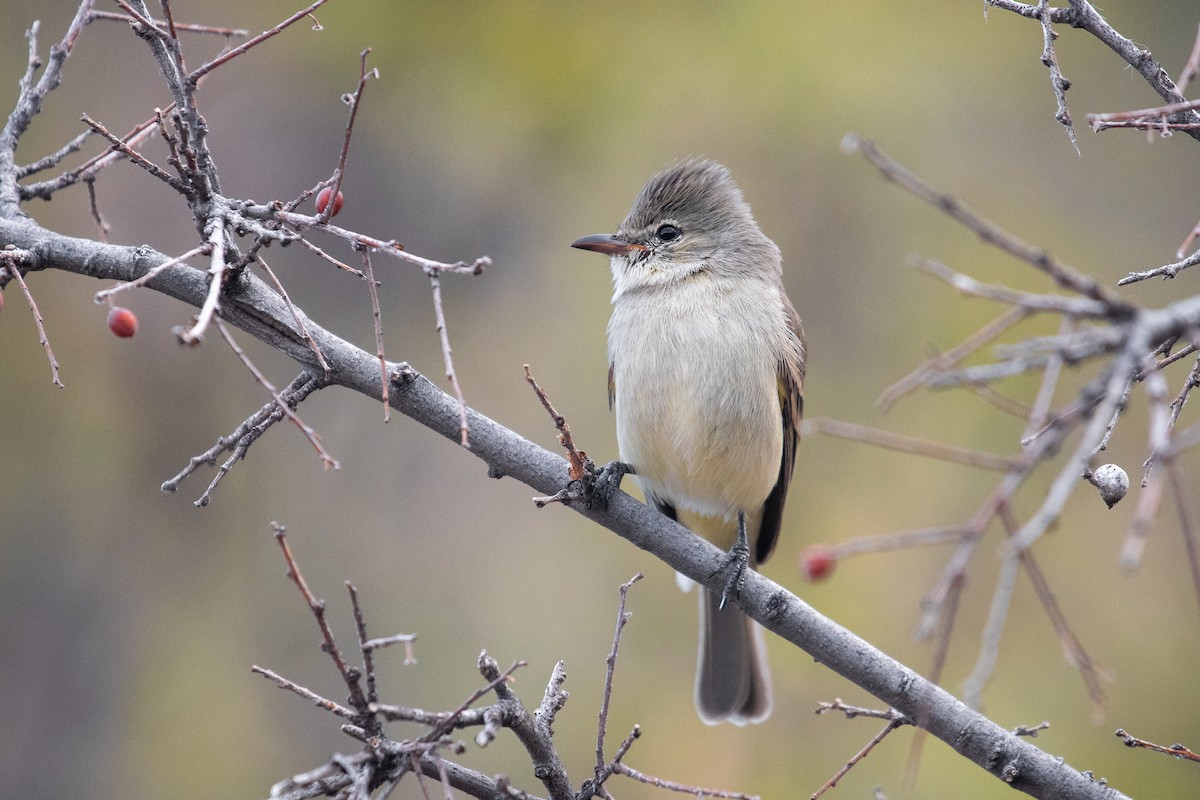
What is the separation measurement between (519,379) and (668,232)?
9.00ft

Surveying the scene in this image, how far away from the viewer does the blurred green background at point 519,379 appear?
21.2ft

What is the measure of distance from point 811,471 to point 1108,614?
184 cm

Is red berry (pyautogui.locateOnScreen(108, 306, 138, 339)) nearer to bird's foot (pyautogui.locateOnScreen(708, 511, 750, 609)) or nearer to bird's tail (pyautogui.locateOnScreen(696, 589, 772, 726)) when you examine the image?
bird's foot (pyautogui.locateOnScreen(708, 511, 750, 609))

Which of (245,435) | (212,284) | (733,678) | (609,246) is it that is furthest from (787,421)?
(212,284)

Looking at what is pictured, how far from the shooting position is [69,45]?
3.06 meters

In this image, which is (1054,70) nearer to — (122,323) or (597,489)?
(597,489)

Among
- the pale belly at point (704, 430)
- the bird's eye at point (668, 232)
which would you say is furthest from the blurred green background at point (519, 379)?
the bird's eye at point (668, 232)

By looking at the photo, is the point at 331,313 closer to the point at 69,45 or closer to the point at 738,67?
the point at 738,67

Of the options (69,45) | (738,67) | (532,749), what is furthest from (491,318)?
(532,749)

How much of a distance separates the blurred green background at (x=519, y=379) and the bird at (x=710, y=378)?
125cm

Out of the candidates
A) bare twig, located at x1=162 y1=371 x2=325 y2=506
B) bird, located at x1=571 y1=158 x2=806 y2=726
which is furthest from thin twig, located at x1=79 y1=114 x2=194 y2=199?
bird, located at x1=571 y1=158 x2=806 y2=726

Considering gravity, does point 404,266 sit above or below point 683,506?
above

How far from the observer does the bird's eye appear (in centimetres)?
501

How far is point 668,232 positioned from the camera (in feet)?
16.5
